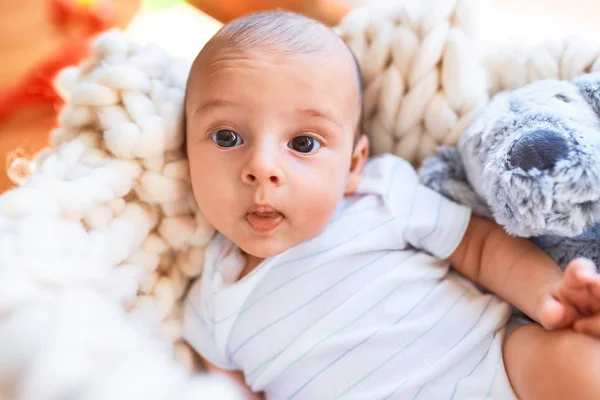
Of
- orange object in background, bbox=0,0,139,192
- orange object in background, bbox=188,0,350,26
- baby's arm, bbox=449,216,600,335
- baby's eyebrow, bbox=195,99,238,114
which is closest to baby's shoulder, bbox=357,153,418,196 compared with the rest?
baby's arm, bbox=449,216,600,335

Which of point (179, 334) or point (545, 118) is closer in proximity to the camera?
point (545, 118)

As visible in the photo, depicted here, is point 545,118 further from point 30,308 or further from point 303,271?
point 30,308

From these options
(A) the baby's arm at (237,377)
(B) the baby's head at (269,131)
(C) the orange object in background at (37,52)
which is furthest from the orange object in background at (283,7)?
(A) the baby's arm at (237,377)

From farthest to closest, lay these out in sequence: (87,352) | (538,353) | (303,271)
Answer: (303,271) < (538,353) < (87,352)

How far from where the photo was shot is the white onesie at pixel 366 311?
2.49 feet

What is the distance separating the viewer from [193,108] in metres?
0.79

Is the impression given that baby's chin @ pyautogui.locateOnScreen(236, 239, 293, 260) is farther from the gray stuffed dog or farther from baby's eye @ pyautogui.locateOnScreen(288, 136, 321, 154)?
the gray stuffed dog

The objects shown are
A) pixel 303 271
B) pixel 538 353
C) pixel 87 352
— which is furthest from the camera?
pixel 303 271

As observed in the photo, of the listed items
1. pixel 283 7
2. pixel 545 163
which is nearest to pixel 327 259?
pixel 545 163

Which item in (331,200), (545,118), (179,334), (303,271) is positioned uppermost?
(545,118)

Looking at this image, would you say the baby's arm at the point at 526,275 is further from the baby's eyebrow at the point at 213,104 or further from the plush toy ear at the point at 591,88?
the baby's eyebrow at the point at 213,104

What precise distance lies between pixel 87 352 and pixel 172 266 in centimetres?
44

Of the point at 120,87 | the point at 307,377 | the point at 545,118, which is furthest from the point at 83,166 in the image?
the point at 545,118

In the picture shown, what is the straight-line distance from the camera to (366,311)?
31.1 inches
